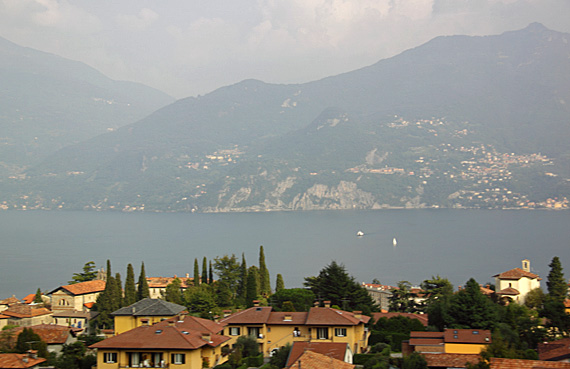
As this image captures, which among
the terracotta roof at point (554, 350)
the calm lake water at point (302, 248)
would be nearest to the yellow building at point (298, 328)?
the terracotta roof at point (554, 350)

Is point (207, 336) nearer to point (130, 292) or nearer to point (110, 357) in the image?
point (110, 357)

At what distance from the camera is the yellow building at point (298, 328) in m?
28.2

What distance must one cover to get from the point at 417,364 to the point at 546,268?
80796 mm

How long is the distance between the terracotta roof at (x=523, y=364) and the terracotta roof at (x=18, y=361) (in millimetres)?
17695

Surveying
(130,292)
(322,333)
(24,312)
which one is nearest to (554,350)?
(322,333)

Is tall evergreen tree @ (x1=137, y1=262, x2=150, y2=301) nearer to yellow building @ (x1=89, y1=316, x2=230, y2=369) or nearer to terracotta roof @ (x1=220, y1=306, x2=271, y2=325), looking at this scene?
terracotta roof @ (x1=220, y1=306, x2=271, y2=325)

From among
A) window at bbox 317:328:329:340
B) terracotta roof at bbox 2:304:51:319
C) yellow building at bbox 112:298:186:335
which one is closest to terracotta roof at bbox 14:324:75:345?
yellow building at bbox 112:298:186:335

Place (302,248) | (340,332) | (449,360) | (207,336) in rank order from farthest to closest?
1. (302,248)
2. (340,332)
3. (207,336)
4. (449,360)

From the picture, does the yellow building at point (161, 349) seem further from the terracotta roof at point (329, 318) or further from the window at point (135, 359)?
the terracotta roof at point (329, 318)

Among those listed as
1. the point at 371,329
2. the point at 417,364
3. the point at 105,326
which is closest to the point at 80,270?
the point at 105,326

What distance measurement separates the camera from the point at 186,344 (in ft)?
78.4

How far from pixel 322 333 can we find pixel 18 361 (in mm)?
12932

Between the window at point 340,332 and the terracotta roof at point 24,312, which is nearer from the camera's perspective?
the window at point 340,332

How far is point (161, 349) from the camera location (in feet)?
78.1
